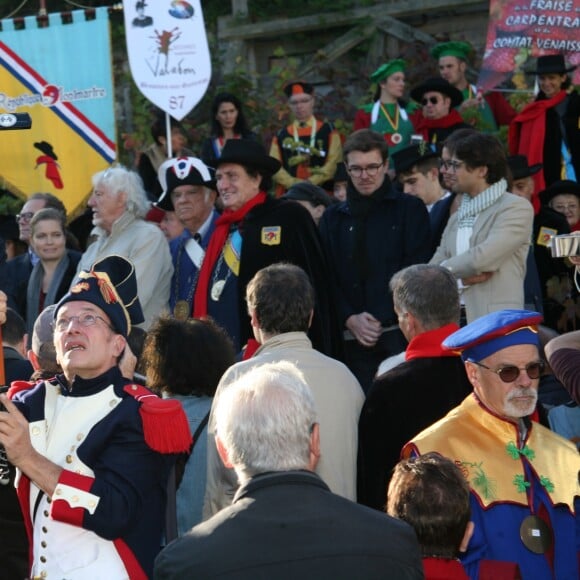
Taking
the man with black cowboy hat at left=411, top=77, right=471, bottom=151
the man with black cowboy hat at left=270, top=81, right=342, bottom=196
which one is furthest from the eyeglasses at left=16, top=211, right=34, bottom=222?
the man with black cowboy hat at left=411, top=77, right=471, bottom=151

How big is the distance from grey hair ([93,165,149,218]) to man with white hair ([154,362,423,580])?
546 cm

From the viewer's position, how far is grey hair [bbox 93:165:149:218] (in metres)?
8.94

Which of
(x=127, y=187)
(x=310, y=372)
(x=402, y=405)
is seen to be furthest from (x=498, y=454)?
(x=127, y=187)

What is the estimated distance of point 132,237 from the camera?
28.9 ft

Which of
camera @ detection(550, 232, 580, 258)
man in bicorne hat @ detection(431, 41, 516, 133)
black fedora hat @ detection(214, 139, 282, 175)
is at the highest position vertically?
man in bicorne hat @ detection(431, 41, 516, 133)

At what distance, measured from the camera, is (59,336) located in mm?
4785

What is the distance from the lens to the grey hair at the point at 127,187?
A: 8.94 meters

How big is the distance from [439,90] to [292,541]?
26.8ft

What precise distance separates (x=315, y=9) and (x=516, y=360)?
35.3 feet

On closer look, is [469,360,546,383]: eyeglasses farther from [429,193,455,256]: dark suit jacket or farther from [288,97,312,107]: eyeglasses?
[288,97,312,107]: eyeglasses

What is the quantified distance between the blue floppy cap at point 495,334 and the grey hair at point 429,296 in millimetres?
586

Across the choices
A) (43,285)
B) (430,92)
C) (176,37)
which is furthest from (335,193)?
(43,285)

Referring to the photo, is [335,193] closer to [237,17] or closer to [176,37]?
[176,37]

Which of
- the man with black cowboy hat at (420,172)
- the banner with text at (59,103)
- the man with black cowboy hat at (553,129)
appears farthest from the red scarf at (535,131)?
the banner with text at (59,103)
